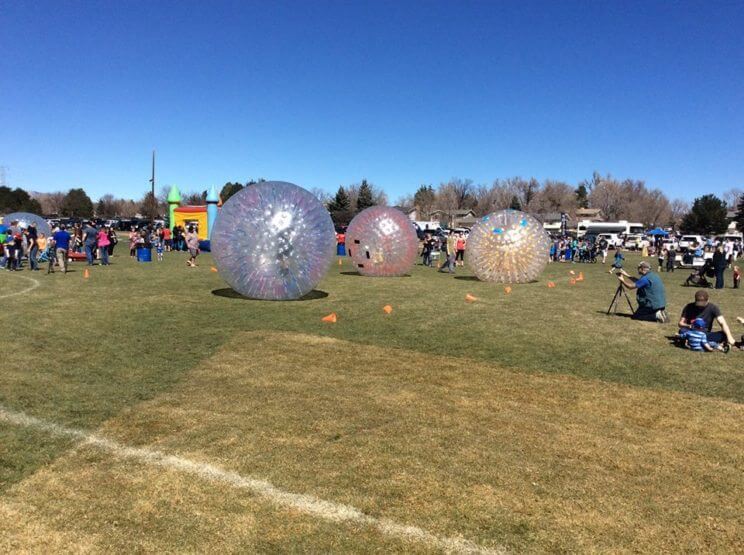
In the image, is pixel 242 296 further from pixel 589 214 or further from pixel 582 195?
pixel 582 195

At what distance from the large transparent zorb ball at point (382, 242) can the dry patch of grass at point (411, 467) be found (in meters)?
13.6

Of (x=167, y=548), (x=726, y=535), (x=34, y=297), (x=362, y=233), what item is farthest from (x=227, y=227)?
(x=726, y=535)

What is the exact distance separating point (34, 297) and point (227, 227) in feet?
17.9

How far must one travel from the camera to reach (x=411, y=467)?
5.06 meters

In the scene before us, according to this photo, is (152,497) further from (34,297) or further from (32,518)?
(34,297)

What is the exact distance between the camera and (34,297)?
14086 millimetres

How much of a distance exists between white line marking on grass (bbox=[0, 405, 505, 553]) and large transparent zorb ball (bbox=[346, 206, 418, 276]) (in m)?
16.2

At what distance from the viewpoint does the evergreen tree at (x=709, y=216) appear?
86500 mm

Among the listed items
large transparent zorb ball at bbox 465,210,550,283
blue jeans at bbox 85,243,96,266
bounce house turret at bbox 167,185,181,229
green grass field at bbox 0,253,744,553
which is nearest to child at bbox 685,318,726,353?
green grass field at bbox 0,253,744,553

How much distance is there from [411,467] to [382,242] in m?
16.5

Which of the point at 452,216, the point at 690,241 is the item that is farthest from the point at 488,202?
the point at 690,241

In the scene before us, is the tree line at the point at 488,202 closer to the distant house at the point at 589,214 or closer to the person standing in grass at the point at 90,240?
the distant house at the point at 589,214

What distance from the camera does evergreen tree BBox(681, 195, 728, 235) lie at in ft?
284

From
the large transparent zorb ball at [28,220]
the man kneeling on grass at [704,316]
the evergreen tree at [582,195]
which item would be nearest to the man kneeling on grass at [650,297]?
the man kneeling on grass at [704,316]
